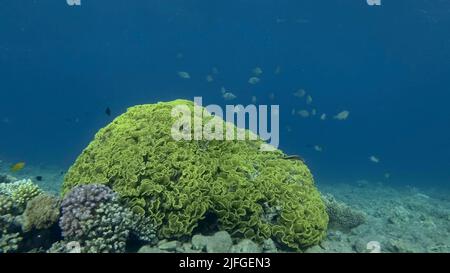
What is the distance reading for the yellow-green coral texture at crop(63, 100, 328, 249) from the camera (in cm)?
713

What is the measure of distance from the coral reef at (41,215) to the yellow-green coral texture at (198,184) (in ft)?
2.82

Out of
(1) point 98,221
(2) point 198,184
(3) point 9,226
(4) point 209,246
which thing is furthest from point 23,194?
(4) point 209,246

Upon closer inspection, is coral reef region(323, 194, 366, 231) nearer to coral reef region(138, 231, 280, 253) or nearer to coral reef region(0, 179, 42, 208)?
coral reef region(138, 231, 280, 253)

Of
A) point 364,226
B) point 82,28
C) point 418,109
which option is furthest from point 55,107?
point 364,226

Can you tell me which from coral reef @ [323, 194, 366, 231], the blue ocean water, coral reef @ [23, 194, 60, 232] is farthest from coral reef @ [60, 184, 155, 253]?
the blue ocean water

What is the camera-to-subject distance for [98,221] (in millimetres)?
6797

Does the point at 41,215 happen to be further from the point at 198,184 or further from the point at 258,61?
the point at 258,61

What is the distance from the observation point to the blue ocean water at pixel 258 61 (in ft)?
176

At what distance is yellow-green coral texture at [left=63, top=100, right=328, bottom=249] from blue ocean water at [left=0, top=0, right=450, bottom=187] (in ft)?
58.1

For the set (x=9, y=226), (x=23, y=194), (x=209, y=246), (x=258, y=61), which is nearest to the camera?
(x=209, y=246)

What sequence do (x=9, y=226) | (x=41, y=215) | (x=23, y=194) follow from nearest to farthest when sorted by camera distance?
(x=41, y=215)
(x=9, y=226)
(x=23, y=194)

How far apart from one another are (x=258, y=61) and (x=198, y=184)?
81246 millimetres

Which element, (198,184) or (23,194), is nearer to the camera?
(198,184)

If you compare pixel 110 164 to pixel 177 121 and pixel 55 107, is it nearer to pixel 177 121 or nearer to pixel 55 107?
pixel 177 121
